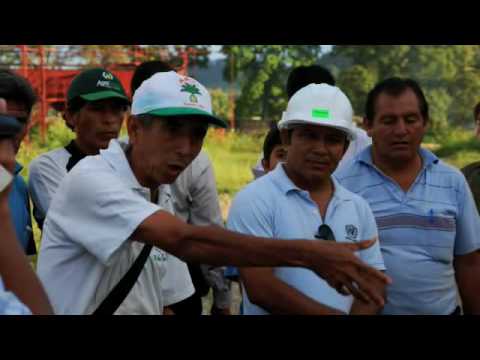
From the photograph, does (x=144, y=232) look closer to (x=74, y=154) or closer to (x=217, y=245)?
(x=217, y=245)

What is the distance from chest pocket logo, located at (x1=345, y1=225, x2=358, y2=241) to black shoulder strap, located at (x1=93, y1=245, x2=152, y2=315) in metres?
0.89

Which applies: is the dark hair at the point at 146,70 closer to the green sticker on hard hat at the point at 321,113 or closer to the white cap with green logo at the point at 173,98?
the green sticker on hard hat at the point at 321,113

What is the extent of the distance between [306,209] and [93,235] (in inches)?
38.8

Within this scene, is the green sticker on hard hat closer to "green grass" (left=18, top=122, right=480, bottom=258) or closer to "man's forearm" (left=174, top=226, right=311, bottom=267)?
"man's forearm" (left=174, top=226, right=311, bottom=267)

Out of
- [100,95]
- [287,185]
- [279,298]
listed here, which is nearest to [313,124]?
[287,185]

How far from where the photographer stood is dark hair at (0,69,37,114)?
3619mm

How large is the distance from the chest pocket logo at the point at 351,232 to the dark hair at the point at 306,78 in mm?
1850

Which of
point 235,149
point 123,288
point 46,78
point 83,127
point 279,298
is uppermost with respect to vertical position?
point 46,78

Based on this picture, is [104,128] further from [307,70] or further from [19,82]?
[307,70]

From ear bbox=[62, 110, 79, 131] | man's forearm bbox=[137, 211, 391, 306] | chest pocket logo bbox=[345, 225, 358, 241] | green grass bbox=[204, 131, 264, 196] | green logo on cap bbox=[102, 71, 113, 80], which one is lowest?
green grass bbox=[204, 131, 264, 196]

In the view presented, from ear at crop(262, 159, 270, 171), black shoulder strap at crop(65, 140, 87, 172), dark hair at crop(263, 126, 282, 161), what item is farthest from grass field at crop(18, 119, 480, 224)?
black shoulder strap at crop(65, 140, 87, 172)

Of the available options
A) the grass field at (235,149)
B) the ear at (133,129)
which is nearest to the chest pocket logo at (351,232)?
the ear at (133,129)

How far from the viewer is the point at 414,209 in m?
3.50
